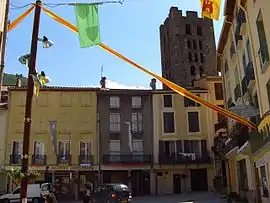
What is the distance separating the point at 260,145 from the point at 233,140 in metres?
8.20

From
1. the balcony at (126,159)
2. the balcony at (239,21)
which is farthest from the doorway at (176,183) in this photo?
the balcony at (239,21)

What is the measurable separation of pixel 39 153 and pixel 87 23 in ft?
105

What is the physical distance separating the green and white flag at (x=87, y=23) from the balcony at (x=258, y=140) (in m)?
7.14

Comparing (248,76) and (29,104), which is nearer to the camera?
(29,104)

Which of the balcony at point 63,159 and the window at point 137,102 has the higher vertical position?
the window at point 137,102

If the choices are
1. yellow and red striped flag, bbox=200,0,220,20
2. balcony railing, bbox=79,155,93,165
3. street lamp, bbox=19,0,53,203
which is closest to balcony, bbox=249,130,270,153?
yellow and red striped flag, bbox=200,0,220,20

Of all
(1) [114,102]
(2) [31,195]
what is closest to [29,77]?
(2) [31,195]

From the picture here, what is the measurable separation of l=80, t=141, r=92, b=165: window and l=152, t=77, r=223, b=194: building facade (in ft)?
24.2

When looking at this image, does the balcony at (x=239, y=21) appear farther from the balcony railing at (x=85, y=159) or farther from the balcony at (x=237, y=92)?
the balcony railing at (x=85, y=159)

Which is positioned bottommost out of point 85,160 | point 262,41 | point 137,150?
point 85,160

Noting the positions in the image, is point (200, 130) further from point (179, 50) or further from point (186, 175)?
point (179, 50)

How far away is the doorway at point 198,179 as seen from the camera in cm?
4425

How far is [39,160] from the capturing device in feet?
138

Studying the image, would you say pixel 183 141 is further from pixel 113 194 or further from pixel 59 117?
pixel 113 194
